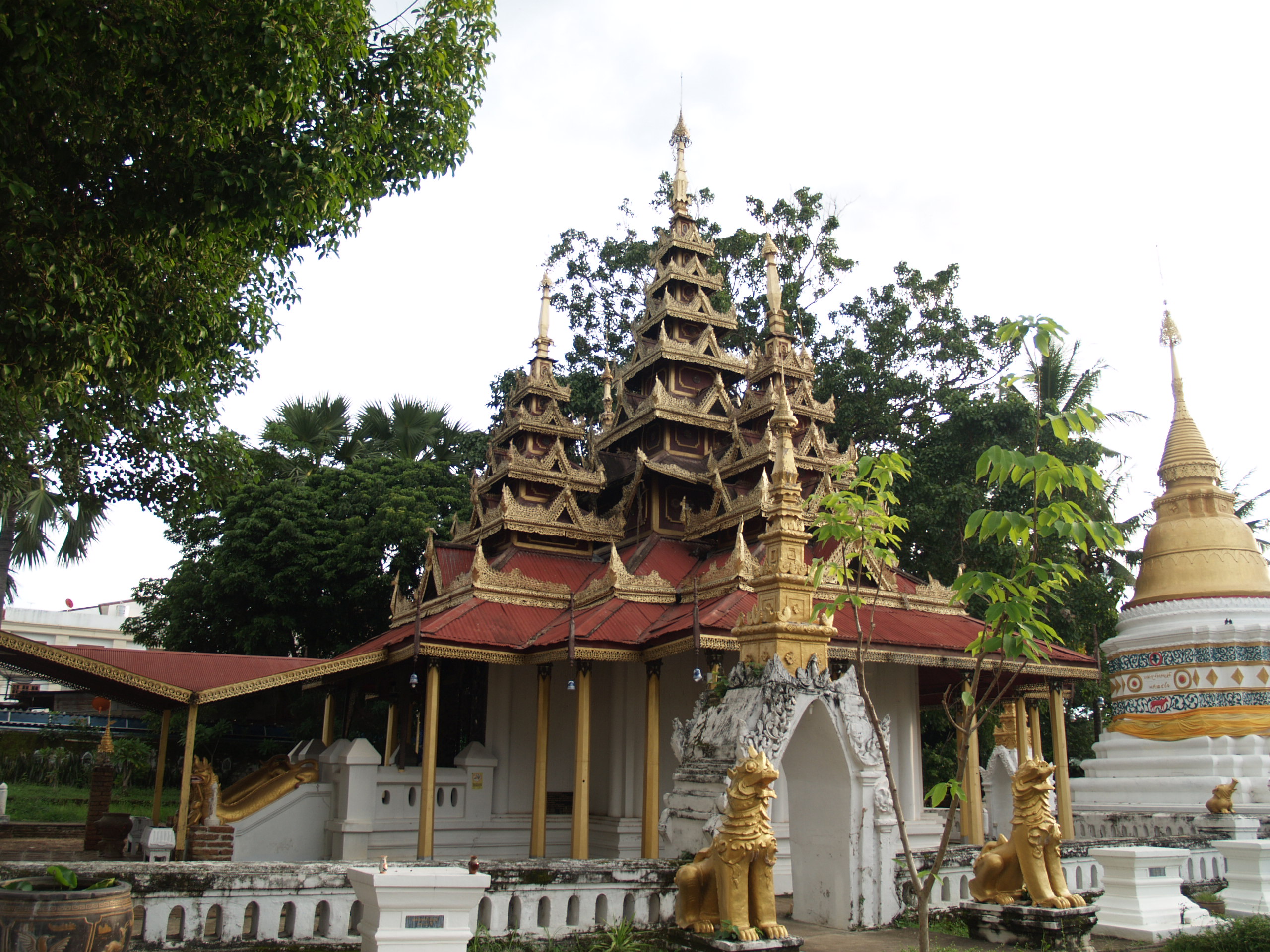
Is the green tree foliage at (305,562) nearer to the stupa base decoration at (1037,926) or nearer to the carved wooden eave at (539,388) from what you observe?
the carved wooden eave at (539,388)

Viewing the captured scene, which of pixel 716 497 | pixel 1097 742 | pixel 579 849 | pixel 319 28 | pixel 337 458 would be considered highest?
pixel 337 458

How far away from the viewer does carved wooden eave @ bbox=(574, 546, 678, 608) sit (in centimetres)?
1446

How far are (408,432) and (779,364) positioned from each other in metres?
13.0

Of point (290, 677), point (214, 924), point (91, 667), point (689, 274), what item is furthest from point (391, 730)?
point (214, 924)

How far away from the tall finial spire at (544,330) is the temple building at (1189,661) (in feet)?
42.1

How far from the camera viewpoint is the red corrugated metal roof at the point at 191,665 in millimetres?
11133

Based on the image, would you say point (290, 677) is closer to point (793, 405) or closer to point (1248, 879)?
point (793, 405)

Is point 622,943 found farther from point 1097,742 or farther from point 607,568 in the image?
point 1097,742

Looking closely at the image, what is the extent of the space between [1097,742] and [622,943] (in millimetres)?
14921

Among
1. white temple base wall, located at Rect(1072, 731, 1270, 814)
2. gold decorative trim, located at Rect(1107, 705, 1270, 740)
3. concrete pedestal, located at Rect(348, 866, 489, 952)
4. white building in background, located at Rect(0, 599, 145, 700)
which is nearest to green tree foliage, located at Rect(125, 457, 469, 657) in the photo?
white temple base wall, located at Rect(1072, 731, 1270, 814)

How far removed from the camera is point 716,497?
16.4 m

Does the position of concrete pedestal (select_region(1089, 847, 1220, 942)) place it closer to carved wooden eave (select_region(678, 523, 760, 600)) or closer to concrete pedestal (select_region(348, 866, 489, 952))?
carved wooden eave (select_region(678, 523, 760, 600))

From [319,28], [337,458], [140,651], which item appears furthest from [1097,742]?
[337,458]

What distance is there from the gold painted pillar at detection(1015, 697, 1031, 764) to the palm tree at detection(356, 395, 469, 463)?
54.9 feet
